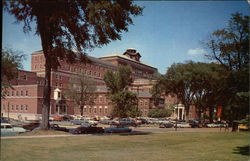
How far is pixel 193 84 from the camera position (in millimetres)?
11203

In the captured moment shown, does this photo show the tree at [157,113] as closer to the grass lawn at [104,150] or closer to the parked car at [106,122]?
the grass lawn at [104,150]

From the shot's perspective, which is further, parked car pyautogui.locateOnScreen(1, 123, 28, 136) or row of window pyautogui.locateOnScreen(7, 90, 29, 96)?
row of window pyautogui.locateOnScreen(7, 90, 29, 96)

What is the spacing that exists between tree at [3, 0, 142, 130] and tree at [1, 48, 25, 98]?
60 centimetres

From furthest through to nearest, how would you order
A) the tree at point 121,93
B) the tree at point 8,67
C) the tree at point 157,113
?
1. the tree at point 157,113
2. the tree at point 121,93
3. the tree at point 8,67

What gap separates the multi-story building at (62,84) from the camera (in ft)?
19.4

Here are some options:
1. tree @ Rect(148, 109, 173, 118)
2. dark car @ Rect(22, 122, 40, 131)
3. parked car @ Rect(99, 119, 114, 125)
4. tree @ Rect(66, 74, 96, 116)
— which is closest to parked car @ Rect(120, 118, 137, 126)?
parked car @ Rect(99, 119, 114, 125)

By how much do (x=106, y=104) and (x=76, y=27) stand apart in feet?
8.07

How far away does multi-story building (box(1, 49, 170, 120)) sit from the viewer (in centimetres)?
591

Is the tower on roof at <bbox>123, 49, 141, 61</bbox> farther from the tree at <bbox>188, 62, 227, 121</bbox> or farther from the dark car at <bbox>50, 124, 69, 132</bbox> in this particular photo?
the tree at <bbox>188, 62, 227, 121</bbox>

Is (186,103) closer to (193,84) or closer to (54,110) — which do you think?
(193,84)

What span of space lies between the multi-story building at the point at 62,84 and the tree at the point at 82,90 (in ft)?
0.32

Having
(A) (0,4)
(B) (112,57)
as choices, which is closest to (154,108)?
(B) (112,57)

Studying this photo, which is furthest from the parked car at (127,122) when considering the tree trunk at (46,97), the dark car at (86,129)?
the tree trunk at (46,97)

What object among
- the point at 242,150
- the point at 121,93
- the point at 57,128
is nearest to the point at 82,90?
the point at 121,93
